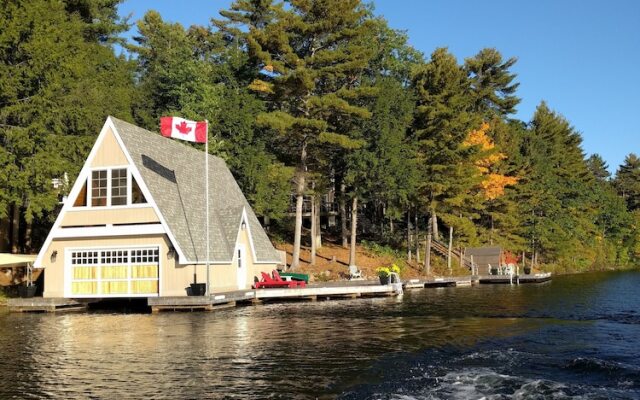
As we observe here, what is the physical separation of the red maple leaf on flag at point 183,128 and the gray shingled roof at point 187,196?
2291 mm

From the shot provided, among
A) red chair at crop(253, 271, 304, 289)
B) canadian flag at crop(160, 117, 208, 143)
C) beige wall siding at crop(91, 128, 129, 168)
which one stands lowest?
red chair at crop(253, 271, 304, 289)

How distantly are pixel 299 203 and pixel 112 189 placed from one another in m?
19.7

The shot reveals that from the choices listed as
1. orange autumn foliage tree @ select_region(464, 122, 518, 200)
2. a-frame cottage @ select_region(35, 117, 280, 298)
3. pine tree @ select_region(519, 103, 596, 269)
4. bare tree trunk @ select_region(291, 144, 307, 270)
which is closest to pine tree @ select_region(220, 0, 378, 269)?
bare tree trunk @ select_region(291, 144, 307, 270)

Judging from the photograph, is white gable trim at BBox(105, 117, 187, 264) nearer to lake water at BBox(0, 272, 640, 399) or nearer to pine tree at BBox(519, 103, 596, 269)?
lake water at BBox(0, 272, 640, 399)

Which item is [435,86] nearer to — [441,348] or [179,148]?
[179,148]

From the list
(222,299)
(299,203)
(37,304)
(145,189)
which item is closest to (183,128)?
(145,189)

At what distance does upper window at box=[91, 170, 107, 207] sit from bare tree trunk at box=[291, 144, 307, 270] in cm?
1894

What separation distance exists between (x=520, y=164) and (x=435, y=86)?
18396mm

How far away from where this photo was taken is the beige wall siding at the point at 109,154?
2892 centimetres

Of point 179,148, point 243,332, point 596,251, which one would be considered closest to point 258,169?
point 179,148

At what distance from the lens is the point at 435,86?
55.0m

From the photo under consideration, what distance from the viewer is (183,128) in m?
30.0

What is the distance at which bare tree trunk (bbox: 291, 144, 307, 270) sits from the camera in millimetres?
45562

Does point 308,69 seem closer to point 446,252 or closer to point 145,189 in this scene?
point 145,189
